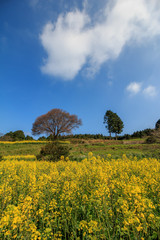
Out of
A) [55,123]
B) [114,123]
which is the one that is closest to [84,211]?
[55,123]

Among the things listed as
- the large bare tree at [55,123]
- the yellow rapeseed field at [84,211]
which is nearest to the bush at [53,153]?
the yellow rapeseed field at [84,211]

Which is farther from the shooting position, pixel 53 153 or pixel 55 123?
pixel 55 123

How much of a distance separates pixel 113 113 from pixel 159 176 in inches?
1868

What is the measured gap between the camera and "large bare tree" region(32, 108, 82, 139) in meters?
37.3

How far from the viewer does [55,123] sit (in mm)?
38281

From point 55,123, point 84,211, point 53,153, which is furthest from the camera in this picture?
point 55,123

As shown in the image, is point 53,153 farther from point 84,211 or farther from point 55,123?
point 55,123

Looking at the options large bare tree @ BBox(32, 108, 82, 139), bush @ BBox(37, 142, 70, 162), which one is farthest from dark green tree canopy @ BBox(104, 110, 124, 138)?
bush @ BBox(37, 142, 70, 162)

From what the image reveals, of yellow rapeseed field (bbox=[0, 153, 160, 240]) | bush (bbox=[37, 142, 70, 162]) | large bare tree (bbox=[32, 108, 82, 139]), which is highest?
large bare tree (bbox=[32, 108, 82, 139])

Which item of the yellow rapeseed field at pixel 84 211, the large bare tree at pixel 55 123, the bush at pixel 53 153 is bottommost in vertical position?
the yellow rapeseed field at pixel 84 211

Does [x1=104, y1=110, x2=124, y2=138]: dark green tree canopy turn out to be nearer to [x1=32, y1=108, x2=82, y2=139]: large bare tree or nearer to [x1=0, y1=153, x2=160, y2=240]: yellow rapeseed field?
[x1=32, y1=108, x2=82, y2=139]: large bare tree

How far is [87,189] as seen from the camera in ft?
12.6

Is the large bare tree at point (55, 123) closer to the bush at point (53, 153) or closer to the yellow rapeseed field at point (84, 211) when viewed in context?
the bush at point (53, 153)

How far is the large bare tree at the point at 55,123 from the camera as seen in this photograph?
122ft
